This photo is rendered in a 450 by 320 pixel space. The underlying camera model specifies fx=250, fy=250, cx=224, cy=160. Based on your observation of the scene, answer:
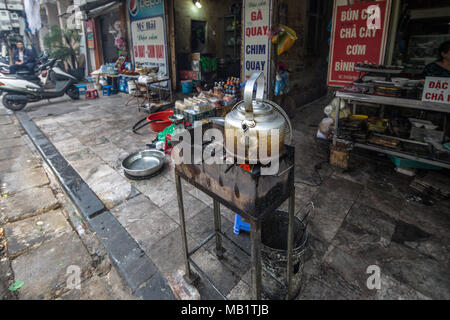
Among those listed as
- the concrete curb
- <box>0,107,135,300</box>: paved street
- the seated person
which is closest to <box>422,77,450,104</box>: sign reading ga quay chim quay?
the seated person

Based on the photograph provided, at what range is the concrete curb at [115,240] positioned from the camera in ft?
7.61

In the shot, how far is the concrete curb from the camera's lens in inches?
91.4

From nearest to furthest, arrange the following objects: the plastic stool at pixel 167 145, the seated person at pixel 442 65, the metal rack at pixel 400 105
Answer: the metal rack at pixel 400 105 → the seated person at pixel 442 65 → the plastic stool at pixel 167 145

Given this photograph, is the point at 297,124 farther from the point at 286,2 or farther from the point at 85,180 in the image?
the point at 85,180

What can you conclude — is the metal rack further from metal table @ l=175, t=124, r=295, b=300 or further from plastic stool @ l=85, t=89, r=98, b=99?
plastic stool @ l=85, t=89, r=98, b=99

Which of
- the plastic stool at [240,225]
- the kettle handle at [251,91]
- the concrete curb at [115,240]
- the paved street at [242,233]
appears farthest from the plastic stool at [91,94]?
the kettle handle at [251,91]

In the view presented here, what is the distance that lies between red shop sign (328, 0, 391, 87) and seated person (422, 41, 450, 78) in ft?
2.58

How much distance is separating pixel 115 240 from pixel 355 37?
5.41m

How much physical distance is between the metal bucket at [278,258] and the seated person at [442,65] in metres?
3.84

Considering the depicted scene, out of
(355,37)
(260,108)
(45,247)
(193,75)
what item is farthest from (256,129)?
(193,75)

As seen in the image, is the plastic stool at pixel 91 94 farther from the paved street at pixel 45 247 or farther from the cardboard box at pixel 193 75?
the paved street at pixel 45 247
